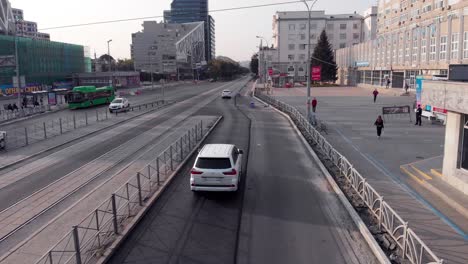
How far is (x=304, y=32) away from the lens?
381ft

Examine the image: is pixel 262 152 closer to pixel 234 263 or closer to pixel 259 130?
pixel 259 130

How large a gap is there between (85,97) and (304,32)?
263ft

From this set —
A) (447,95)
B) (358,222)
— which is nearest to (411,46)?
(447,95)

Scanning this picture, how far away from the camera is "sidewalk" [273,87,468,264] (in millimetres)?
10344

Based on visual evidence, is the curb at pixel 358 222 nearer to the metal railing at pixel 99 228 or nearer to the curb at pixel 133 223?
the curb at pixel 133 223

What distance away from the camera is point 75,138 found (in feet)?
89.2

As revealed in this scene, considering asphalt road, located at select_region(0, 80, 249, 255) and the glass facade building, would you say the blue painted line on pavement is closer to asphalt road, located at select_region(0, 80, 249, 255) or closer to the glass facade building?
asphalt road, located at select_region(0, 80, 249, 255)

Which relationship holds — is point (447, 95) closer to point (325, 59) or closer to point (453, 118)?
point (453, 118)

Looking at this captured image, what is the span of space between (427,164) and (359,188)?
18.4 feet

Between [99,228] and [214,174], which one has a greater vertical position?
[214,174]

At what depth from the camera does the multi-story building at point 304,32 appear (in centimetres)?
11538

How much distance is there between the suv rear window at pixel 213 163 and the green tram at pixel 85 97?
3990 cm

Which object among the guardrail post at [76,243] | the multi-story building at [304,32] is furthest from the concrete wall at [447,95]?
the multi-story building at [304,32]

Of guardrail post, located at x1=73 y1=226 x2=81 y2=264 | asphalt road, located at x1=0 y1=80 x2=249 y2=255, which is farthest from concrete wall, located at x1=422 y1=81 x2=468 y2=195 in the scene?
asphalt road, located at x1=0 y1=80 x2=249 y2=255
